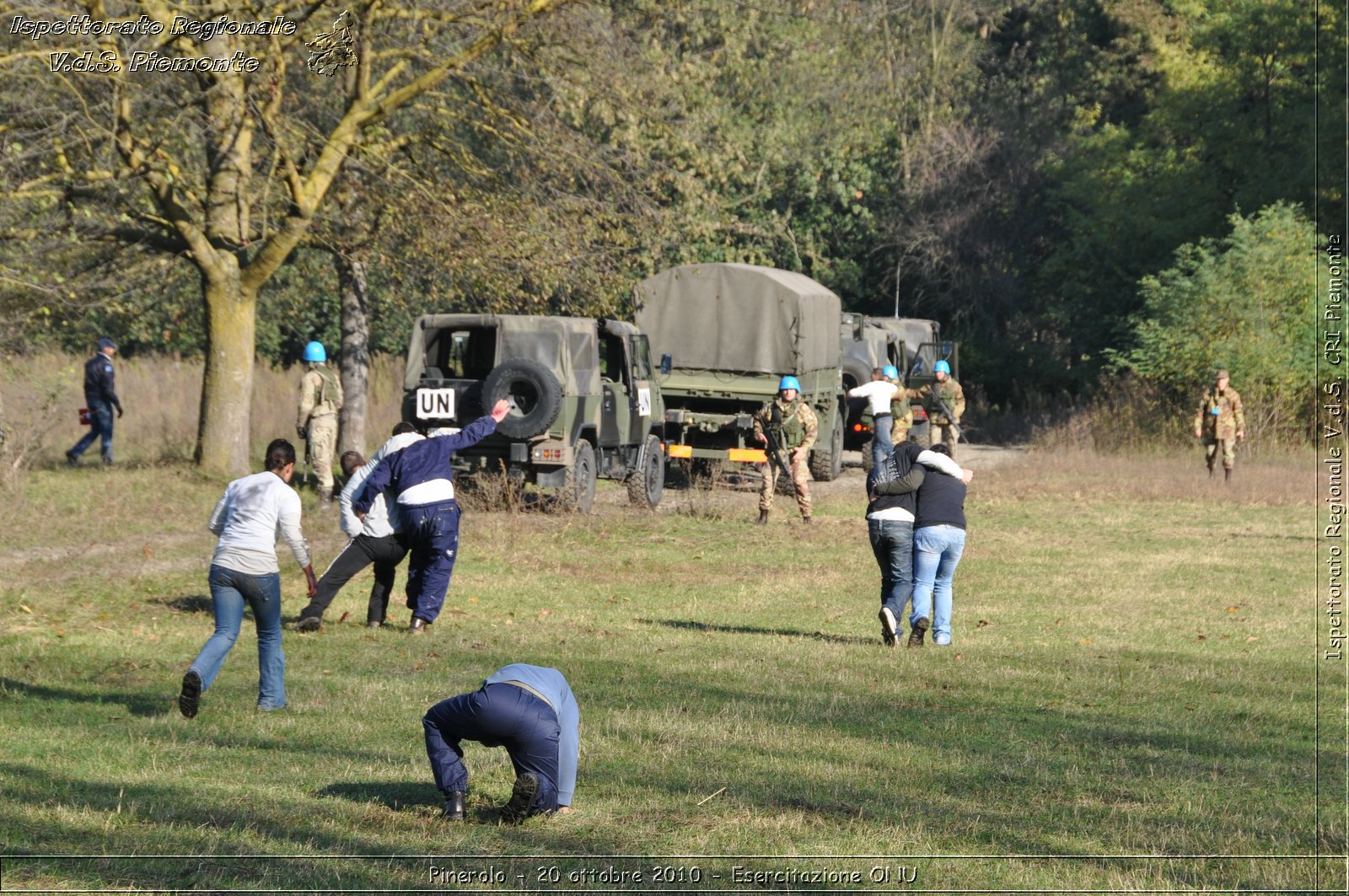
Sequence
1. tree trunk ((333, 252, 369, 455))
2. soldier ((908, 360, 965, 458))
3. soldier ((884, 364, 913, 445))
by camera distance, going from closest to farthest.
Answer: soldier ((884, 364, 913, 445)) < tree trunk ((333, 252, 369, 455)) < soldier ((908, 360, 965, 458))

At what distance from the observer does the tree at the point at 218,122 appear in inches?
694

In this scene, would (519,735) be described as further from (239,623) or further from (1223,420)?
(1223,420)

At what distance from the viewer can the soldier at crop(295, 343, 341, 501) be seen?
714 inches

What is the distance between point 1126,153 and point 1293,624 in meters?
25.5

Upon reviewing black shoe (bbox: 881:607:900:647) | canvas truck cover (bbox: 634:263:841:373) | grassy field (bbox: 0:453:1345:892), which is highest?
canvas truck cover (bbox: 634:263:841:373)

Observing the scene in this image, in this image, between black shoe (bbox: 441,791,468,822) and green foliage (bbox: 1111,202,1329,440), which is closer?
black shoe (bbox: 441,791,468,822)

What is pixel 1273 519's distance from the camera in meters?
20.6

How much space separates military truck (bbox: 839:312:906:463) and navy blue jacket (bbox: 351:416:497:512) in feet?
47.9

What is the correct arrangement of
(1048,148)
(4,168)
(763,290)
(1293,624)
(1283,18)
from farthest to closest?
(1048,148) → (1283,18) → (763,290) → (4,168) → (1293,624)

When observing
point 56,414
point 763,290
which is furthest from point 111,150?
point 763,290

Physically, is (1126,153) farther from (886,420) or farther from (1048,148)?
(886,420)

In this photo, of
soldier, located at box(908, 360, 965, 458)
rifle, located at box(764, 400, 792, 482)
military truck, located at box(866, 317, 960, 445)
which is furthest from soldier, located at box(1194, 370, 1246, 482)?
rifle, located at box(764, 400, 792, 482)

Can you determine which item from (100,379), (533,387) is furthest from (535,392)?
(100,379)

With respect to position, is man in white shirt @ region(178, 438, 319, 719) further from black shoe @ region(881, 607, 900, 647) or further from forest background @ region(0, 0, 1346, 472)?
forest background @ region(0, 0, 1346, 472)
